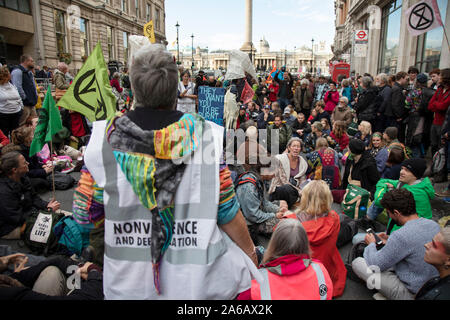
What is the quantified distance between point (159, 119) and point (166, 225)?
1.33 feet

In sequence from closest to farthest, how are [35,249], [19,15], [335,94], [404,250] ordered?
[404,250] → [35,249] → [335,94] → [19,15]

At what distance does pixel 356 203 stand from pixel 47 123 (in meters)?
4.42

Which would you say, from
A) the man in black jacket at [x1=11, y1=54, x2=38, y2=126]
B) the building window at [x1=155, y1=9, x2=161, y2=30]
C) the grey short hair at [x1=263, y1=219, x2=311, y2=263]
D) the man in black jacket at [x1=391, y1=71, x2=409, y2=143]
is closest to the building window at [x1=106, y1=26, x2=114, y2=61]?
the building window at [x1=155, y1=9, x2=161, y2=30]

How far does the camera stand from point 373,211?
Answer: 13.6ft

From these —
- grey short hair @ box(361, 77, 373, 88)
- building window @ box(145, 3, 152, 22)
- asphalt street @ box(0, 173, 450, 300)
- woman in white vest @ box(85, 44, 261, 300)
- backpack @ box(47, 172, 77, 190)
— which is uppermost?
building window @ box(145, 3, 152, 22)

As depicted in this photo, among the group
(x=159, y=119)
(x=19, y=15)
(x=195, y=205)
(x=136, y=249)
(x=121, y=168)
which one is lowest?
(x=136, y=249)

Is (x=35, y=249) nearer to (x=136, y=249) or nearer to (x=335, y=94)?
(x=136, y=249)

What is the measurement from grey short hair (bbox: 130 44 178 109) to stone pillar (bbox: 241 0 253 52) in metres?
45.1

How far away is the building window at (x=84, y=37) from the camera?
25688 millimetres

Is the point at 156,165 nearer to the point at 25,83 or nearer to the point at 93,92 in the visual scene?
the point at 93,92

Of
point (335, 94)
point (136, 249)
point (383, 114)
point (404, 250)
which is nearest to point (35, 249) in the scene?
point (136, 249)

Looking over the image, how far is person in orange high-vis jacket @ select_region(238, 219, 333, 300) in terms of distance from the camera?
196 cm

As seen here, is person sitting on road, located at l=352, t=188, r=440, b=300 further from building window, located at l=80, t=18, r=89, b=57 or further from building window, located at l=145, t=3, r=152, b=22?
building window, located at l=145, t=3, r=152, b=22

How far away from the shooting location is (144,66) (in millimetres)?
1236
